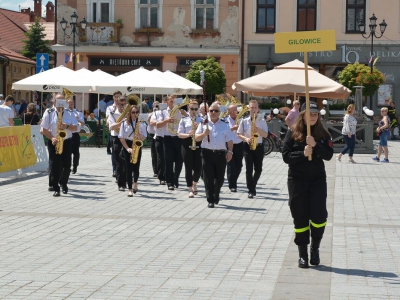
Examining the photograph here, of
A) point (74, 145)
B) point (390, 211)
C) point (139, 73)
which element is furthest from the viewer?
point (139, 73)

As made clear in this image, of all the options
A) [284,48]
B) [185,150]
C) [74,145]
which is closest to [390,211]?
[185,150]

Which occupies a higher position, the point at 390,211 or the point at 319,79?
the point at 319,79

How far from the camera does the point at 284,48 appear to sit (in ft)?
31.4

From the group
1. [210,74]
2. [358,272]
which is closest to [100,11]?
[210,74]

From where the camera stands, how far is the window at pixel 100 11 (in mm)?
42438

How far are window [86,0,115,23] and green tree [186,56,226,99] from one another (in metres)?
5.76

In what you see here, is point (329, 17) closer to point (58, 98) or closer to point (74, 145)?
point (74, 145)

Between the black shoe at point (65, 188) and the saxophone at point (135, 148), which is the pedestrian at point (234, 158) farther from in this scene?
the black shoe at point (65, 188)

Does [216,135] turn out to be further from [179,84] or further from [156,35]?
[156,35]

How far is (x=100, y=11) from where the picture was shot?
4250 cm

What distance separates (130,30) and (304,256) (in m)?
34.4

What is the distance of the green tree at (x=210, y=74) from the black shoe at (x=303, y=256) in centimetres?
2963

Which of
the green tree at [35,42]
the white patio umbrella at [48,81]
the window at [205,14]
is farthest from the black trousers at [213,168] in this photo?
the green tree at [35,42]

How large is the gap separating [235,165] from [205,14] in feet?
85.5
